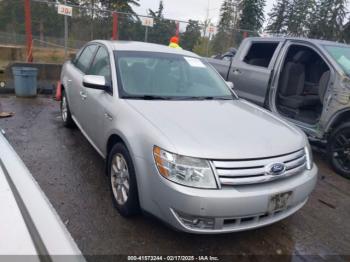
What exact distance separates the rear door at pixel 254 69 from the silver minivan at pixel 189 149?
1886 millimetres

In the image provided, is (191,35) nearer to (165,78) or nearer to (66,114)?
(66,114)

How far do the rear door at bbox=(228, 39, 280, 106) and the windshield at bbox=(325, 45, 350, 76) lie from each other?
0.88 metres

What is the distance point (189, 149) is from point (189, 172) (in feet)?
0.57

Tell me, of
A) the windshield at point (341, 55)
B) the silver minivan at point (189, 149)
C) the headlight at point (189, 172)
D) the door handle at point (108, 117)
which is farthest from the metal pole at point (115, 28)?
the headlight at point (189, 172)

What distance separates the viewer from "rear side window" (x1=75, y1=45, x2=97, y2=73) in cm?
Answer: 453

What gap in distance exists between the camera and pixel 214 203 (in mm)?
2303

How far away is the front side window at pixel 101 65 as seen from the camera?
12.2 feet

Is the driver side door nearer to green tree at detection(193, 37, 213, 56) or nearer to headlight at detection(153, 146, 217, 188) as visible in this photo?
headlight at detection(153, 146, 217, 188)

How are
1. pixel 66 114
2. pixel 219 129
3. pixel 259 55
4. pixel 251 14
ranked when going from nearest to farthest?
pixel 219 129, pixel 66 114, pixel 259 55, pixel 251 14

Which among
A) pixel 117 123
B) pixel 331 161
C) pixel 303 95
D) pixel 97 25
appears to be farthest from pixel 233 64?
pixel 97 25

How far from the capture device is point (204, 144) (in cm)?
247

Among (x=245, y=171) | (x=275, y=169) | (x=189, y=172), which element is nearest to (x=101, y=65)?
(x=189, y=172)

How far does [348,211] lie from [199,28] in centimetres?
1149

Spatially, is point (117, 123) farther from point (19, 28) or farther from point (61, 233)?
point (19, 28)
